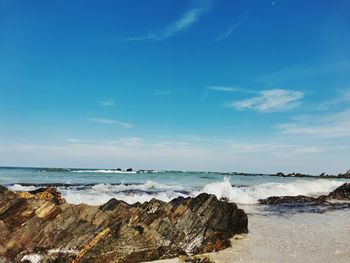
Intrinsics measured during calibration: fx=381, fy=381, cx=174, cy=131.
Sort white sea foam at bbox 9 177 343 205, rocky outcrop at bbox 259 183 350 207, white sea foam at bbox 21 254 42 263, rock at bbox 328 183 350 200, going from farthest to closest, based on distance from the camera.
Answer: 1. rock at bbox 328 183 350 200
2. rocky outcrop at bbox 259 183 350 207
3. white sea foam at bbox 9 177 343 205
4. white sea foam at bbox 21 254 42 263

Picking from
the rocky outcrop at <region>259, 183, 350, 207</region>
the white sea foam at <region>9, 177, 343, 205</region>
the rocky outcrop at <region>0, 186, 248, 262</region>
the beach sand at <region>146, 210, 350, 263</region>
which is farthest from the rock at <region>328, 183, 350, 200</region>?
the rocky outcrop at <region>0, 186, 248, 262</region>

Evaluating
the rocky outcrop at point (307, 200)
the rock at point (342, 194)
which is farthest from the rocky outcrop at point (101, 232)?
the rock at point (342, 194)

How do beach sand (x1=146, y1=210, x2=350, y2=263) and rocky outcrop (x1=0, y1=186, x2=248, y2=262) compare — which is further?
beach sand (x1=146, y1=210, x2=350, y2=263)

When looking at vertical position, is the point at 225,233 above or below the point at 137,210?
below

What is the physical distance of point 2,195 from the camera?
10859 millimetres

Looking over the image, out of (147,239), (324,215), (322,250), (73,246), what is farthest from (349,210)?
(73,246)

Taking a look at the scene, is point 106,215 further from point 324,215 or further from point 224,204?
point 324,215

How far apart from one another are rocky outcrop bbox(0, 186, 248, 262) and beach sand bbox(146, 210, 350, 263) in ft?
2.05

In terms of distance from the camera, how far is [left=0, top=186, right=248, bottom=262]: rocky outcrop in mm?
9062

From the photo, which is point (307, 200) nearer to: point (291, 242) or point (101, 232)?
point (291, 242)

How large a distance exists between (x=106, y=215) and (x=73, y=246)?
1692 mm

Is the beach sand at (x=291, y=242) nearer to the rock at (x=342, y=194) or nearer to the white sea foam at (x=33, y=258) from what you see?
the white sea foam at (x=33, y=258)

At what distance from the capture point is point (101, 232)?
31.9 feet

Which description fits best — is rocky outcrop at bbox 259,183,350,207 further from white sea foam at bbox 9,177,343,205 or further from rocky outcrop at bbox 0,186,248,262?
rocky outcrop at bbox 0,186,248,262
